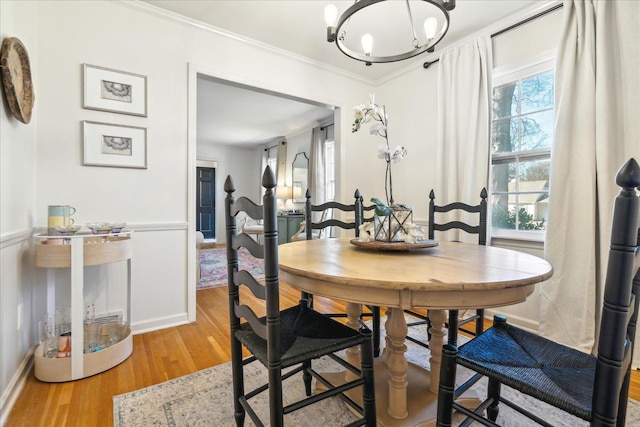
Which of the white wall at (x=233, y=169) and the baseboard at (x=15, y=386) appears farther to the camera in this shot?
the white wall at (x=233, y=169)

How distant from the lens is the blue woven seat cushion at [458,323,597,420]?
2.63 ft

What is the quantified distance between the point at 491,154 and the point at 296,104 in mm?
2942

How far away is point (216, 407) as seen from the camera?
1485 millimetres

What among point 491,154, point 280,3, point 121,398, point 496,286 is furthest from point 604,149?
point 121,398

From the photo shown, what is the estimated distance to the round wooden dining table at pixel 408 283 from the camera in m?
0.95

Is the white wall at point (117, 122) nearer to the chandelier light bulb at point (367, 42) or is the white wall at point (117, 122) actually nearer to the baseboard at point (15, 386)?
the baseboard at point (15, 386)

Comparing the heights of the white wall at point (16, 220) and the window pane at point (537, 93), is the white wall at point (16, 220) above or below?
below

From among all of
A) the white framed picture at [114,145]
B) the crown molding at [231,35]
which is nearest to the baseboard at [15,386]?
the white framed picture at [114,145]

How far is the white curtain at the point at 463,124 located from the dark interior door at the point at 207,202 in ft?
19.5

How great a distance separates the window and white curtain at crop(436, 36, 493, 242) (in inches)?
7.0

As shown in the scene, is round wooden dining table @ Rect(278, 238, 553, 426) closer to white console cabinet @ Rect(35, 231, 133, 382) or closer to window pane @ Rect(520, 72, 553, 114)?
white console cabinet @ Rect(35, 231, 133, 382)

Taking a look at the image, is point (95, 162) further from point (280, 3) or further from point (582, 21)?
point (582, 21)

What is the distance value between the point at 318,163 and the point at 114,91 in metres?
3.46

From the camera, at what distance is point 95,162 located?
2.14 m
